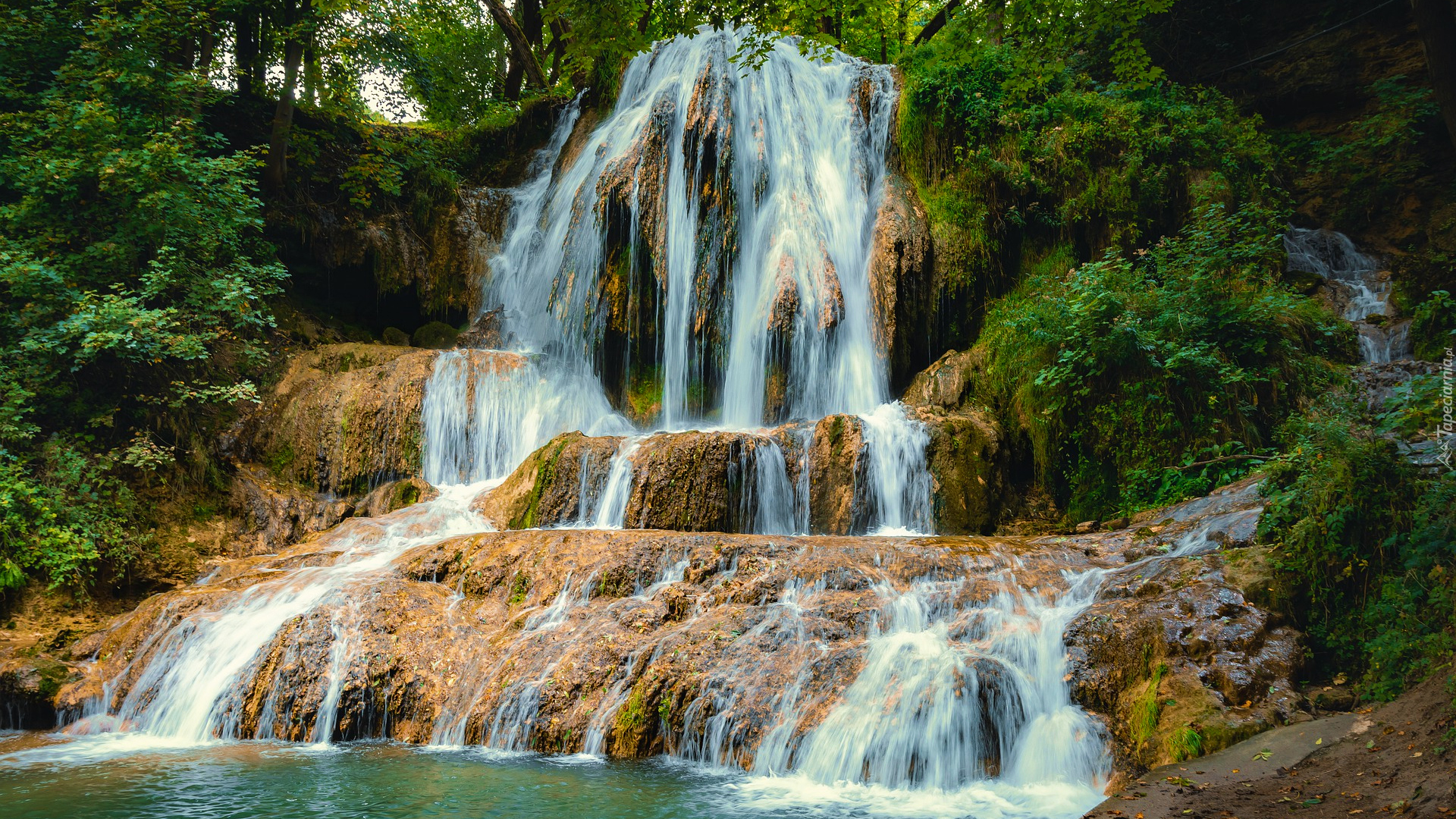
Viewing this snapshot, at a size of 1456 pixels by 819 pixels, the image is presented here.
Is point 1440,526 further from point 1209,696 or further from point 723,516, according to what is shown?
point 723,516

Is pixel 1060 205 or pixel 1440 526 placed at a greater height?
pixel 1060 205

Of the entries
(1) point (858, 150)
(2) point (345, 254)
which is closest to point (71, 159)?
(2) point (345, 254)

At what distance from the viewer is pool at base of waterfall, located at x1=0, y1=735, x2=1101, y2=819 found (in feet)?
14.5

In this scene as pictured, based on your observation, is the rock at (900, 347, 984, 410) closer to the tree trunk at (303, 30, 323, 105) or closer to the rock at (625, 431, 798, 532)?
the rock at (625, 431, 798, 532)

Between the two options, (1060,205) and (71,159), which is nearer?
(71,159)

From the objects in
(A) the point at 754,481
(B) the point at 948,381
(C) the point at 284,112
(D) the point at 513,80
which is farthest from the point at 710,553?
(D) the point at 513,80

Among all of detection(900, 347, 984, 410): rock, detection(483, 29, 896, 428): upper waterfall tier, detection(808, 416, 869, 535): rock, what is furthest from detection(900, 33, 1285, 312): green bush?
detection(808, 416, 869, 535): rock

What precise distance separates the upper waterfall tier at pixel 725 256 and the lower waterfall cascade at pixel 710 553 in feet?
0.16

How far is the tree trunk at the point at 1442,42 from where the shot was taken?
7375 millimetres

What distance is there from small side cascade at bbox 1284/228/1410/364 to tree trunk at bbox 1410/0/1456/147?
13.8 ft

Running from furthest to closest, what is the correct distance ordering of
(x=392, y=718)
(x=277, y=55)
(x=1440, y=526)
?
(x=277, y=55)
(x=392, y=718)
(x=1440, y=526)

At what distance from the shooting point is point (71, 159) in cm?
907

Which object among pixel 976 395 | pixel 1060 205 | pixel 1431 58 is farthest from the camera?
pixel 1060 205

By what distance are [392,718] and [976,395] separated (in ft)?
26.4
